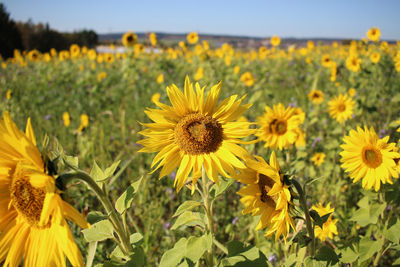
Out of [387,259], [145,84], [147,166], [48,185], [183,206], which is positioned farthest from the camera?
[145,84]

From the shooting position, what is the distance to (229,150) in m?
1.37

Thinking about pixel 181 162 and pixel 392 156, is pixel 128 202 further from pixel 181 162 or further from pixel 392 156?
pixel 392 156

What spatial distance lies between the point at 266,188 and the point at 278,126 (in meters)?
1.38

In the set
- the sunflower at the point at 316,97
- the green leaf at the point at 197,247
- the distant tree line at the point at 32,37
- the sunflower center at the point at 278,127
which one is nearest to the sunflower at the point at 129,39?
the sunflower at the point at 316,97

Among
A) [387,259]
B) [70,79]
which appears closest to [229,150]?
[387,259]

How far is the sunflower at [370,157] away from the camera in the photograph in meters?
1.71

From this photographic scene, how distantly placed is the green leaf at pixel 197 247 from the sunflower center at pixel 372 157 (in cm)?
122

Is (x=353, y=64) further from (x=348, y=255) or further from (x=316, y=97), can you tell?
(x=348, y=255)

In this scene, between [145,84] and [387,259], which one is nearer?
[387,259]

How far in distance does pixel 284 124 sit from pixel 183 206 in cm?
164

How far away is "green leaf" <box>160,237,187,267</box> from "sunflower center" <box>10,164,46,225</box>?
55 centimetres

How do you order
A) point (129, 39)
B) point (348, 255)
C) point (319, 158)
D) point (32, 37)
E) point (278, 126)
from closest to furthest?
point (348, 255) → point (278, 126) → point (319, 158) → point (129, 39) → point (32, 37)

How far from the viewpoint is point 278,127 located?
2648 mm

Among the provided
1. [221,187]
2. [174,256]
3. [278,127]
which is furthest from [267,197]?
[278,127]
